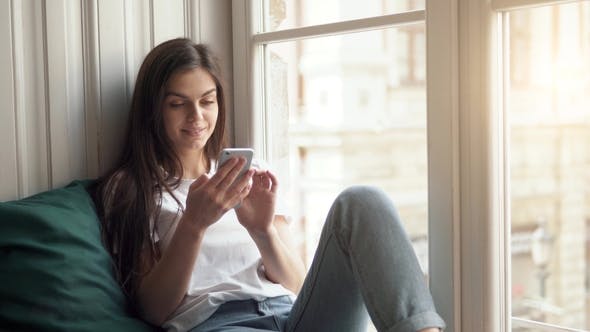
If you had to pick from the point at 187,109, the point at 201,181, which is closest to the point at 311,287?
the point at 201,181

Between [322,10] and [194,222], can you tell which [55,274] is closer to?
[194,222]

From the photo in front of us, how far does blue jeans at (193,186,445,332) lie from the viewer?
1252 mm

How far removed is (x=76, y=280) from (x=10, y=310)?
0.14 m

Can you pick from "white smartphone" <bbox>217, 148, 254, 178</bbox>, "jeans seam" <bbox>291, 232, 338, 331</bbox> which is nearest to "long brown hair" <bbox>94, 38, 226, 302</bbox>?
"white smartphone" <bbox>217, 148, 254, 178</bbox>

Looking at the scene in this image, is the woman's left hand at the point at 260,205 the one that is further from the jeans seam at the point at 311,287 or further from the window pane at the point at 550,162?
the window pane at the point at 550,162

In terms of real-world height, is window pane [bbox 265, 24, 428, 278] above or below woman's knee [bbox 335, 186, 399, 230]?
above

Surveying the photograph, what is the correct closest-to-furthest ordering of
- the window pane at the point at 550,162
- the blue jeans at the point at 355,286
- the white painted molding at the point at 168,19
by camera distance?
the blue jeans at the point at 355,286
the window pane at the point at 550,162
the white painted molding at the point at 168,19

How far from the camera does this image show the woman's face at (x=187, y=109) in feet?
5.46

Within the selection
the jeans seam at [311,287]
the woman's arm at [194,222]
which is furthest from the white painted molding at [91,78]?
the jeans seam at [311,287]

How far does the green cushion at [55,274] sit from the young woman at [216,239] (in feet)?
0.31

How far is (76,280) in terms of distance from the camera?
1373 millimetres

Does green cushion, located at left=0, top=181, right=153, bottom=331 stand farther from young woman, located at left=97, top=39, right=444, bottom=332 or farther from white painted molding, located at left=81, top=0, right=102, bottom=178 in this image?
white painted molding, located at left=81, top=0, right=102, bottom=178

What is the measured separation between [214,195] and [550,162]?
2.36ft

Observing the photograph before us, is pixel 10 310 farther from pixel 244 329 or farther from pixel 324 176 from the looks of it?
pixel 324 176
